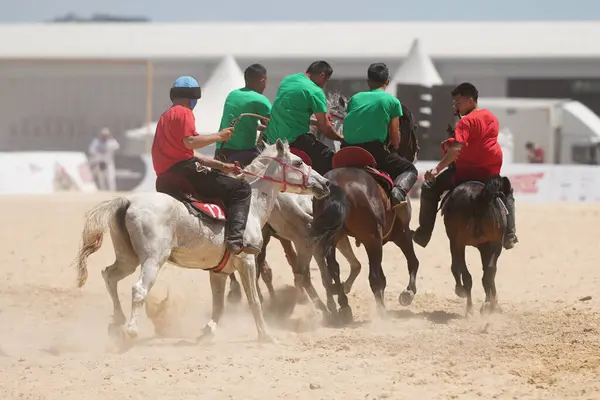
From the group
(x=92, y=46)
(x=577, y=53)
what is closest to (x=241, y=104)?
(x=577, y=53)

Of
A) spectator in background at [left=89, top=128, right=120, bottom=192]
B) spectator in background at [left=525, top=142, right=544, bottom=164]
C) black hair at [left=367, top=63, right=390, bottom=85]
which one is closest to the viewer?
black hair at [left=367, top=63, right=390, bottom=85]

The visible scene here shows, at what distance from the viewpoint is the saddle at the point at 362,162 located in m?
11.2

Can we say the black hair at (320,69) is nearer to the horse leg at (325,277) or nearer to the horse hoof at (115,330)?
the horse leg at (325,277)

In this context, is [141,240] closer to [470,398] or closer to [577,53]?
[470,398]

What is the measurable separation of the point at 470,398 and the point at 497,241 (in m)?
3.64

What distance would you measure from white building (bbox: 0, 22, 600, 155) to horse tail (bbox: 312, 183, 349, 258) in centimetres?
3077

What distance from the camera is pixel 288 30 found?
1895 inches

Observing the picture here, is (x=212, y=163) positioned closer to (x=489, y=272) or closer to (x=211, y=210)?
(x=211, y=210)

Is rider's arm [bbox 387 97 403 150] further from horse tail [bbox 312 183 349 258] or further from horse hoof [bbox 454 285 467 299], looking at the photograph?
horse hoof [bbox 454 285 467 299]

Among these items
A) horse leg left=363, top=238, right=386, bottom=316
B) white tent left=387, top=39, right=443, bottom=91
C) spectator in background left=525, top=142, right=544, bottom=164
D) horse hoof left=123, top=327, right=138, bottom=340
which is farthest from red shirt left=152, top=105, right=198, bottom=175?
spectator in background left=525, top=142, right=544, bottom=164

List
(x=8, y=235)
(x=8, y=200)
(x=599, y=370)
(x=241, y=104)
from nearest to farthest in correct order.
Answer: (x=599, y=370)
(x=241, y=104)
(x=8, y=235)
(x=8, y=200)

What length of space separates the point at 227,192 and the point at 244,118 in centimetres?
174

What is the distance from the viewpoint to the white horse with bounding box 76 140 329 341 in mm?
9227

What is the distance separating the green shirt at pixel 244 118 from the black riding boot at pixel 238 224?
1601 mm
